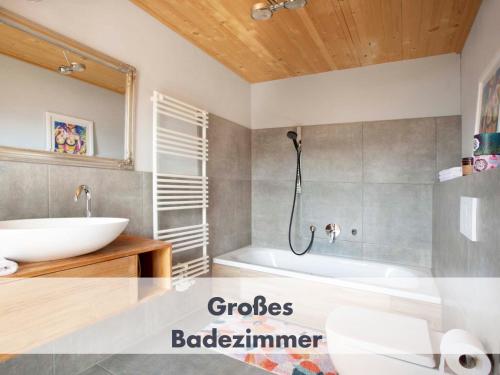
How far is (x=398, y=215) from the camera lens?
2.80 metres

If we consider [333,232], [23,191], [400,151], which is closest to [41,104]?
[23,191]

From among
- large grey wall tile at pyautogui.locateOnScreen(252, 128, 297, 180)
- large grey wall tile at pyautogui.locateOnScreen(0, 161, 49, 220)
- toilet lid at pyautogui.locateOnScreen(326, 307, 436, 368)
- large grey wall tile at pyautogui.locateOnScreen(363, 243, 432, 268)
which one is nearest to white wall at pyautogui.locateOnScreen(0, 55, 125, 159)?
large grey wall tile at pyautogui.locateOnScreen(0, 161, 49, 220)

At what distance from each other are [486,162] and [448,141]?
5.58 feet

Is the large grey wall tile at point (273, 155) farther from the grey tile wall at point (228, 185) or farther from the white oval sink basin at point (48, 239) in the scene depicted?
the white oval sink basin at point (48, 239)

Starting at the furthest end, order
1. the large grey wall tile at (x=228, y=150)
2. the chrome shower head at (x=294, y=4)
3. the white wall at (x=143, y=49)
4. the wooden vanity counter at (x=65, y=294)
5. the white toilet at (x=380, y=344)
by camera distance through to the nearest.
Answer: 1. the large grey wall tile at (x=228, y=150)
2. the chrome shower head at (x=294, y=4)
3. the white wall at (x=143, y=49)
4. the white toilet at (x=380, y=344)
5. the wooden vanity counter at (x=65, y=294)

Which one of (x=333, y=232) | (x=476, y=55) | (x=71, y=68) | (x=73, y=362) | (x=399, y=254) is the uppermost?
(x=476, y=55)

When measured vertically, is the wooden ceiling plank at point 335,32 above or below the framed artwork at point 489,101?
above

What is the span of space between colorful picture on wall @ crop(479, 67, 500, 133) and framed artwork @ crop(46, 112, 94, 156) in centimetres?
212

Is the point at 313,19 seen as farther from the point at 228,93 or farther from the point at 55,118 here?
the point at 55,118

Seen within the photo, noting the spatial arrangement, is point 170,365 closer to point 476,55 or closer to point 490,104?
point 490,104

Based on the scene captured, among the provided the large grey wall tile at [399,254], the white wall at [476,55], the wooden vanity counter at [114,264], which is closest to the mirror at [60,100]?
the wooden vanity counter at [114,264]

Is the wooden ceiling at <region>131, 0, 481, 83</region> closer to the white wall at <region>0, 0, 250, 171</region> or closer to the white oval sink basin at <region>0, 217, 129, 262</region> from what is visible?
the white wall at <region>0, 0, 250, 171</region>

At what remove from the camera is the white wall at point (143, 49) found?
5.32 ft

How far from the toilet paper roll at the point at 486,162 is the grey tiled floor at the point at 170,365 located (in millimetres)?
1584
